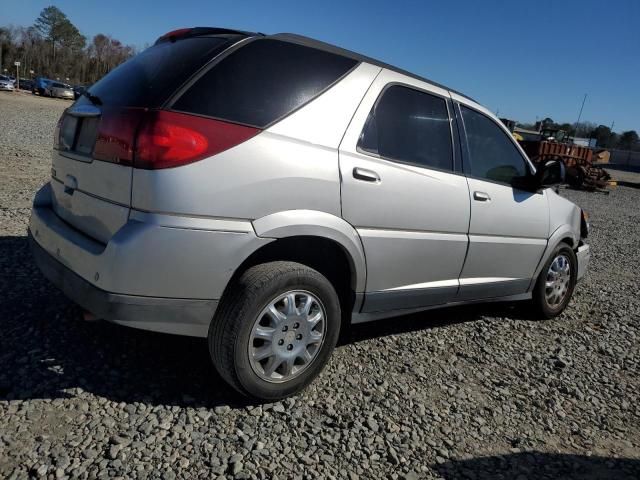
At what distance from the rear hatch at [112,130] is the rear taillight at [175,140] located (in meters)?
0.06

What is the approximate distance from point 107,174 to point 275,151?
30.8 inches

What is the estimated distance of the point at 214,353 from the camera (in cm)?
251

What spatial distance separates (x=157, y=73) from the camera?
2.52 m

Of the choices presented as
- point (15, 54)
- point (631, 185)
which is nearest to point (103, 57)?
point (15, 54)

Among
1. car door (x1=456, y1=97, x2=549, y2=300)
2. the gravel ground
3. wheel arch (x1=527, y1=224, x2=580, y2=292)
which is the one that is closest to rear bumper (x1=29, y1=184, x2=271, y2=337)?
the gravel ground

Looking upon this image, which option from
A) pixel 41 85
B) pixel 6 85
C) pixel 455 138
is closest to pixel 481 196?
pixel 455 138

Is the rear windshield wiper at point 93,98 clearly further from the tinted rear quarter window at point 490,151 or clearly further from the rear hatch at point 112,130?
the tinted rear quarter window at point 490,151

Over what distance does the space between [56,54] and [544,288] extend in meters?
96.3

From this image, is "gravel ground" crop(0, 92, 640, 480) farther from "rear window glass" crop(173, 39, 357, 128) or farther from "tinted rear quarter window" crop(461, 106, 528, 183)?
"rear window glass" crop(173, 39, 357, 128)

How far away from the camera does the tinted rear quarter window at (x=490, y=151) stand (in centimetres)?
370

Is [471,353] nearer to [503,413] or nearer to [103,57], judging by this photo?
[503,413]

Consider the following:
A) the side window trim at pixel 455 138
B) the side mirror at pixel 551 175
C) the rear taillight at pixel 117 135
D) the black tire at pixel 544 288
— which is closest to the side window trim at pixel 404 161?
the side window trim at pixel 455 138

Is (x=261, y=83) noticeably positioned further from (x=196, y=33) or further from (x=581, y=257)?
(x=581, y=257)

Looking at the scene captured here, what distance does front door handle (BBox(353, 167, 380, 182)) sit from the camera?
2750mm
